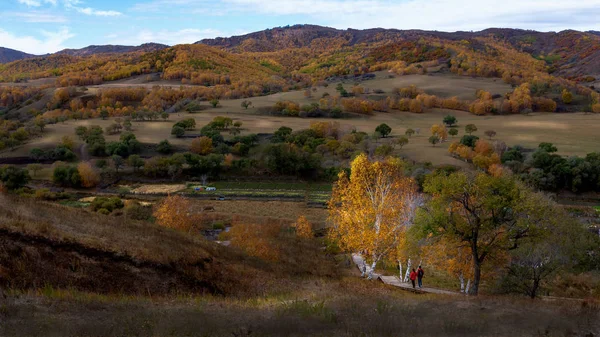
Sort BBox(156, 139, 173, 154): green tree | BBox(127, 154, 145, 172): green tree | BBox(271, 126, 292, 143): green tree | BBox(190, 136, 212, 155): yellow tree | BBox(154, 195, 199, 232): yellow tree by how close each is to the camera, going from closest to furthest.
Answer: BBox(154, 195, 199, 232): yellow tree
BBox(127, 154, 145, 172): green tree
BBox(156, 139, 173, 154): green tree
BBox(190, 136, 212, 155): yellow tree
BBox(271, 126, 292, 143): green tree

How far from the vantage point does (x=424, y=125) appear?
102188 mm

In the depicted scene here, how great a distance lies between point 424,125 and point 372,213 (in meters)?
84.3

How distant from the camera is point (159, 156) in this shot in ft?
240

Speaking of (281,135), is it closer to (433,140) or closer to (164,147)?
(164,147)

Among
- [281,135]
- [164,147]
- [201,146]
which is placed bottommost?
[164,147]

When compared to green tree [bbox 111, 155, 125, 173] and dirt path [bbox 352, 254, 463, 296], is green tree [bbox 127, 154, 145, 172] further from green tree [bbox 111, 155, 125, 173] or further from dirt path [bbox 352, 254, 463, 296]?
dirt path [bbox 352, 254, 463, 296]

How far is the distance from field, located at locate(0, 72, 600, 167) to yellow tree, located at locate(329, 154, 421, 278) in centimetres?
4439

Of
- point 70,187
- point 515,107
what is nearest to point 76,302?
point 70,187

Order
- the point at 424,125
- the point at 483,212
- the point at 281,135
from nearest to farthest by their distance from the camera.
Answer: the point at 483,212, the point at 281,135, the point at 424,125

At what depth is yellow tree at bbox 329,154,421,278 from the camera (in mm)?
22125

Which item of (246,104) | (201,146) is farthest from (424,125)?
(201,146)

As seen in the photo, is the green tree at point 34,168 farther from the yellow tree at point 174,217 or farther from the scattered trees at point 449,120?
the scattered trees at point 449,120

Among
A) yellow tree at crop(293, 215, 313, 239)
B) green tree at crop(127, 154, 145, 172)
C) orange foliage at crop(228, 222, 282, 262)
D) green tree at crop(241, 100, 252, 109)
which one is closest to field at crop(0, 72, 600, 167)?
green tree at crop(241, 100, 252, 109)

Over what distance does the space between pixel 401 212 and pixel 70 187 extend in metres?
53.7
